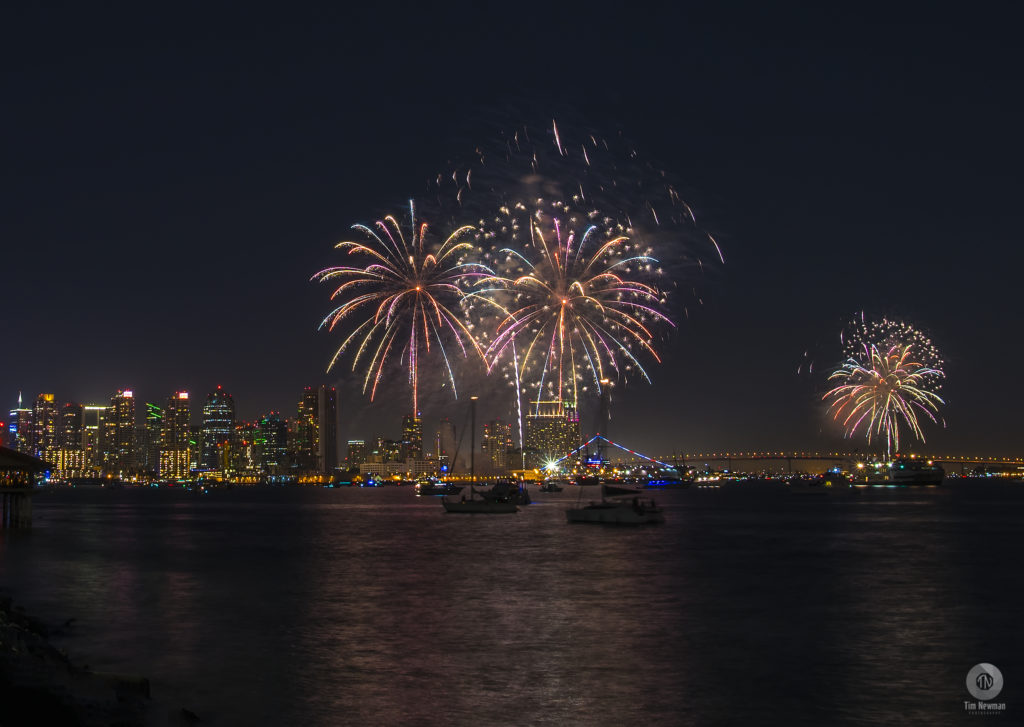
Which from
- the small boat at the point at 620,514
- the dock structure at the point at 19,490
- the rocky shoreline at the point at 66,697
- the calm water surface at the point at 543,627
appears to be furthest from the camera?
the small boat at the point at 620,514

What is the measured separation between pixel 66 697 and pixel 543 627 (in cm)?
1483

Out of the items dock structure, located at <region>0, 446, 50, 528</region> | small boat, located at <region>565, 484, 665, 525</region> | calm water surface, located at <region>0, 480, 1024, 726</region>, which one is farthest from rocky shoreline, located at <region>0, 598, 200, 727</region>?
small boat, located at <region>565, 484, 665, 525</region>

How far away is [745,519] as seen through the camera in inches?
3674

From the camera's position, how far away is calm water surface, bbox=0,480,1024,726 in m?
19.1

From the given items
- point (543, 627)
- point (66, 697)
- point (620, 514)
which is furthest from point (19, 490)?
point (66, 697)

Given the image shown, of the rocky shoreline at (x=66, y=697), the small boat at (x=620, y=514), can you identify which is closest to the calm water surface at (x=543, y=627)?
the rocky shoreline at (x=66, y=697)

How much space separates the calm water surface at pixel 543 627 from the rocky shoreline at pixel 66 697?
1241 millimetres

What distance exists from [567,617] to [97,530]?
56.9 m

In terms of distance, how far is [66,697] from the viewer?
49.9 feet

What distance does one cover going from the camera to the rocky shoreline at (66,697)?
1462cm

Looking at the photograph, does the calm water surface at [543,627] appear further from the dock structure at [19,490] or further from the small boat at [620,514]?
the small boat at [620,514]

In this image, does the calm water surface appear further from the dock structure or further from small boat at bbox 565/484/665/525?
small boat at bbox 565/484/665/525

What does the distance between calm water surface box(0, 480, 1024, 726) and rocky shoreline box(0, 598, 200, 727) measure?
4.07 feet

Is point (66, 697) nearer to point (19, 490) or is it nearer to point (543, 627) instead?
point (543, 627)
